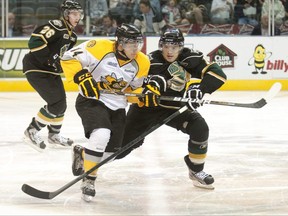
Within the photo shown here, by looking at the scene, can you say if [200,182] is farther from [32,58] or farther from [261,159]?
[32,58]

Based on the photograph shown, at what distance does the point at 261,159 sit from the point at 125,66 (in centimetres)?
141

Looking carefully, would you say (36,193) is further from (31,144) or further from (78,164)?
(31,144)

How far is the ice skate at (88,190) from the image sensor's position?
385cm

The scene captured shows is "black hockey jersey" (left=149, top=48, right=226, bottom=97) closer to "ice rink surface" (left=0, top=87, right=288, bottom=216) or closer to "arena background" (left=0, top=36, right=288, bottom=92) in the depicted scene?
"ice rink surface" (left=0, top=87, right=288, bottom=216)

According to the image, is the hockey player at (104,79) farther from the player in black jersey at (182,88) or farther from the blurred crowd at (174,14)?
the blurred crowd at (174,14)

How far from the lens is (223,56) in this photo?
9.59m

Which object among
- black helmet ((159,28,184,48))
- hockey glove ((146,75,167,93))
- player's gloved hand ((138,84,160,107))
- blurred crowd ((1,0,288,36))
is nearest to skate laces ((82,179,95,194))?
player's gloved hand ((138,84,160,107))

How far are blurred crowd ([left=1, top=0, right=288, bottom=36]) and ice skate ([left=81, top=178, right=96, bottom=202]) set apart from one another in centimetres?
597

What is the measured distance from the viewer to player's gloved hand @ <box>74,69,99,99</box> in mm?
3864

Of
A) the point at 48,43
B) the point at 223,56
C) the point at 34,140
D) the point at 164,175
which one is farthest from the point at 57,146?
the point at 223,56

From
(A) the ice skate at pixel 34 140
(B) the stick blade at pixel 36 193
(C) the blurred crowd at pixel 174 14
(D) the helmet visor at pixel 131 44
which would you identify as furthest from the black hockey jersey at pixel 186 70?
(C) the blurred crowd at pixel 174 14

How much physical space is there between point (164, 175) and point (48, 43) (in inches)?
56.9

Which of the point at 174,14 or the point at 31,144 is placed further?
the point at 174,14

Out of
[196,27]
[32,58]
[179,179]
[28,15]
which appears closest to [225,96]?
[196,27]
